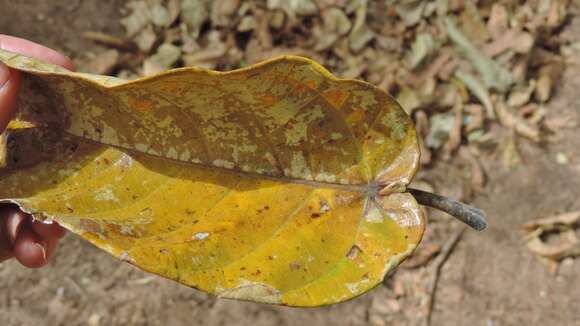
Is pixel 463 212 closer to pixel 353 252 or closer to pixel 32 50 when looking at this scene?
pixel 353 252

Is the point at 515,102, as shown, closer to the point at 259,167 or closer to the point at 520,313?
the point at 520,313

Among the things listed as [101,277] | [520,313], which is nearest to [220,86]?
[101,277]


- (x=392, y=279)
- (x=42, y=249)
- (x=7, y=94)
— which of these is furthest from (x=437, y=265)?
(x=7, y=94)

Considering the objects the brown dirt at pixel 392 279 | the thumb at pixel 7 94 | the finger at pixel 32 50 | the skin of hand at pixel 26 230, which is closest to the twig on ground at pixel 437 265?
the brown dirt at pixel 392 279

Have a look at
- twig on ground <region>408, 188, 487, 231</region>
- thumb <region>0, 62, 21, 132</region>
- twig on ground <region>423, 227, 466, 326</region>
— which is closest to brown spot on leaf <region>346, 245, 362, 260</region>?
twig on ground <region>408, 188, 487, 231</region>

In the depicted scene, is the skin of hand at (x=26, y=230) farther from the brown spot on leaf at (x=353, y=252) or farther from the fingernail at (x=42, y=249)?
Result: the brown spot on leaf at (x=353, y=252)
